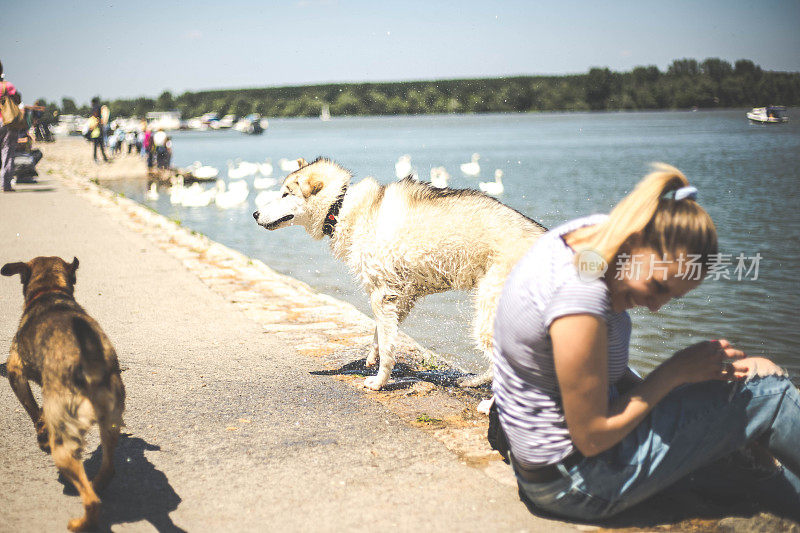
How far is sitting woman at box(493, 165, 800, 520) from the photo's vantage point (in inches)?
107

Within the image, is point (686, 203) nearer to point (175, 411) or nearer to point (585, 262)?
point (585, 262)

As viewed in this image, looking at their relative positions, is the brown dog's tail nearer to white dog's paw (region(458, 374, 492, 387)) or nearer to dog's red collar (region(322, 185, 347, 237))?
dog's red collar (region(322, 185, 347, 237))

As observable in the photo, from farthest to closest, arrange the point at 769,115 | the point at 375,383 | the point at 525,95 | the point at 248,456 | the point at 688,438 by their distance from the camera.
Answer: the point at 525,95 → the point at 769,115 → the point at 375,383 → the point at 248,456 → the point at 688,438

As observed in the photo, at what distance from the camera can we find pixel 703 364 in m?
2.96

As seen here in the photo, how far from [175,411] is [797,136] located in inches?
2057

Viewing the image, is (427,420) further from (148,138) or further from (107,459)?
(148,138)

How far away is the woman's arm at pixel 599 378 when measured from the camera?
270cm

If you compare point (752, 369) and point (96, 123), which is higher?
point (96, 123)

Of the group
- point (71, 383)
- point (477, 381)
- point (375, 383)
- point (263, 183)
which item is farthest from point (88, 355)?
point (263, 183)

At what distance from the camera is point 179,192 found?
71.4ft

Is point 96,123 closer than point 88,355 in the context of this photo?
No

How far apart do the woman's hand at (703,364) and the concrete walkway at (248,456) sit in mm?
929

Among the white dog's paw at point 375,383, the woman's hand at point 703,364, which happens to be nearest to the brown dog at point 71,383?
the white dog's paw at point 375,383

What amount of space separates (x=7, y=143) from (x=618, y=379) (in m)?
17.5
